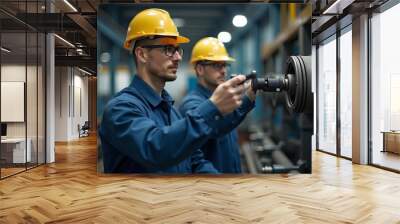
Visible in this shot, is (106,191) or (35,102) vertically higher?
(35,102)

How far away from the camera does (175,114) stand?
251cm

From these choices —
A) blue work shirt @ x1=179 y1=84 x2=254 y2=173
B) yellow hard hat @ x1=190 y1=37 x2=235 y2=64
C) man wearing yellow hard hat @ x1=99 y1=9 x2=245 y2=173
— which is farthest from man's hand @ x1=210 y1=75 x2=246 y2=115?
yellow hard hat @ x1=190 y1=37 x2=235 y2=64

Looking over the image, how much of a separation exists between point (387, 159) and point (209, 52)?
5.19 meters

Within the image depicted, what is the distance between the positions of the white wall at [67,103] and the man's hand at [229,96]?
14.2m

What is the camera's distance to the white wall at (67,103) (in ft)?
49.4

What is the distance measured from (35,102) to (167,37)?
232 inches

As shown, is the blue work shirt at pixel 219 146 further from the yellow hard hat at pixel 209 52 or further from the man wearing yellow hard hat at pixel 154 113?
the man wearing yellow hard hat at pixel 154 113

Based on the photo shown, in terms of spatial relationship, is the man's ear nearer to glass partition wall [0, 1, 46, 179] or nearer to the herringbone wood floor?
the herringbone wood floor

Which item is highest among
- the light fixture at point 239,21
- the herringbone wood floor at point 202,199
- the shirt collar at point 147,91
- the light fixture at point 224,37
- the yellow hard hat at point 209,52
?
the light fixture at point 239,21

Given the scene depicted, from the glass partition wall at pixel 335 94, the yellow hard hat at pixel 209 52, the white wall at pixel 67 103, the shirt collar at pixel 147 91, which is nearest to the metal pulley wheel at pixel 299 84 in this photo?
the shirt collar at pixel 147 91

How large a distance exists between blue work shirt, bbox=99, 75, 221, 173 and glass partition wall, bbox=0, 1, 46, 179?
4731mm

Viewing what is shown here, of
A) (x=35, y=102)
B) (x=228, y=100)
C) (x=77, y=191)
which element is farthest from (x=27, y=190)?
(x=228, y=100)

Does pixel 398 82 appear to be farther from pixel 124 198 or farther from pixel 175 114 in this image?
pixel 175 114

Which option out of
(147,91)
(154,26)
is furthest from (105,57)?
(147,91)
